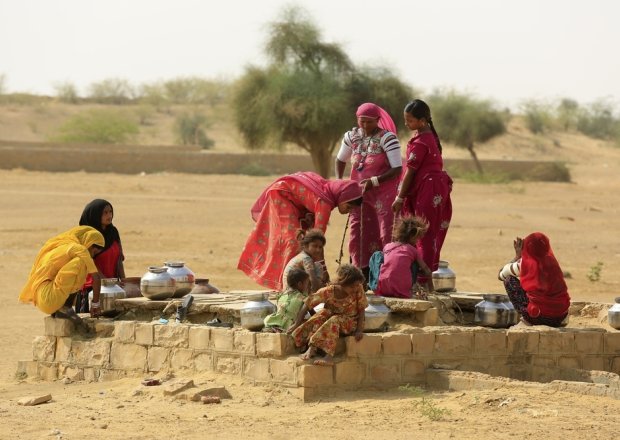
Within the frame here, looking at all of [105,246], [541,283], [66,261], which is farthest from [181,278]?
[541,283]

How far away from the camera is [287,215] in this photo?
9.72m

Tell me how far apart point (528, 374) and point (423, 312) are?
0.85 metres

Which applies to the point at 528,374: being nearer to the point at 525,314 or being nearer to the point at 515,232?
the point at 525,314

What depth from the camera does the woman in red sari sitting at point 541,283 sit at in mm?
8969

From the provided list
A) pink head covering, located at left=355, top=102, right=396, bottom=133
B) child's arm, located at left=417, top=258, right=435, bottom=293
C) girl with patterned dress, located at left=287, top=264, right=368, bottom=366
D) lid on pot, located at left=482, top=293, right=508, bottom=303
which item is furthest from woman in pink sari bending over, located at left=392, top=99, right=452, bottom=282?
girl with patterned dress, located at left=287, top=264, right=368, bottom=366

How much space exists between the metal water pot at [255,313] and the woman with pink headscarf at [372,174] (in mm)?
1700

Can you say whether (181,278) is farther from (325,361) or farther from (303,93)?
(303,93)

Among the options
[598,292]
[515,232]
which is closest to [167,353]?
[598,292]

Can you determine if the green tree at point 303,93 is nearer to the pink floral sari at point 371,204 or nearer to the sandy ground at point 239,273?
the sandy ground at point 239,273

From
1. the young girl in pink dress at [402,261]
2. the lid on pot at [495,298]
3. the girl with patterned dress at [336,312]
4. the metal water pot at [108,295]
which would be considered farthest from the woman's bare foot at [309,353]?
the metal water pot at [108,295]

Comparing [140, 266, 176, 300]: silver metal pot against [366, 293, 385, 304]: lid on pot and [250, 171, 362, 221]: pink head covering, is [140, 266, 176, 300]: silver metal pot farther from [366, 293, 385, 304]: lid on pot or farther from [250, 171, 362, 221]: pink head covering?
[366, 293, 385, 304]: lid on pot

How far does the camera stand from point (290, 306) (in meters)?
8.05

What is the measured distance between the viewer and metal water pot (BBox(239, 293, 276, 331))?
324 inches

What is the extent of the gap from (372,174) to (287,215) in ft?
2.43
